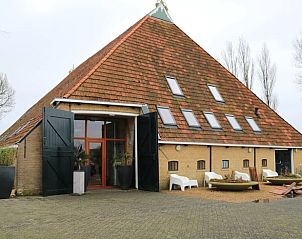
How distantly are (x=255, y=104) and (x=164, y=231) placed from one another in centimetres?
1782

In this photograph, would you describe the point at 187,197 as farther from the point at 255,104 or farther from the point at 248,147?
the point at 255,104

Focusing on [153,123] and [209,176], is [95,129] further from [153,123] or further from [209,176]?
[209,176]

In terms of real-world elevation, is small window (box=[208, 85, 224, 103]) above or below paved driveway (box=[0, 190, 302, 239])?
above

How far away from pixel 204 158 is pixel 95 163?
533 cm

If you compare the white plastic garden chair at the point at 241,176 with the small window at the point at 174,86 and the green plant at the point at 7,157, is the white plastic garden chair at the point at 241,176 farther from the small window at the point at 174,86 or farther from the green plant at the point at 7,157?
the green plant at the point at 7,157

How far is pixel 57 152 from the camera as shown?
587 inches

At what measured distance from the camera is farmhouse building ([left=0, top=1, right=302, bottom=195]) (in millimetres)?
14992

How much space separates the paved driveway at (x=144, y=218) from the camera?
7.98 metres

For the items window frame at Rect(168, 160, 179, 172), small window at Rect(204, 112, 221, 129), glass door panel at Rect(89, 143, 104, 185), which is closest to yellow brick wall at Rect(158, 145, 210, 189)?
window frame at Rect(168, 160, 179, 172)

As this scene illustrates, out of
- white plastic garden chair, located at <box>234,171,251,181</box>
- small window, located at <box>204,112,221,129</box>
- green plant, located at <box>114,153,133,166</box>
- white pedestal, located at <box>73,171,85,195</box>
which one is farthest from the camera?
small window, located at <box>204,112,221,129</box>

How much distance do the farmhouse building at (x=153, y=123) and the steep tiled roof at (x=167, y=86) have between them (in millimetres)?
64

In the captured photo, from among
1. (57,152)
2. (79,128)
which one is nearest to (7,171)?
(57,152)

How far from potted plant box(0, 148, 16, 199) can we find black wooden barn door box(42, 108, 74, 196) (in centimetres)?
112

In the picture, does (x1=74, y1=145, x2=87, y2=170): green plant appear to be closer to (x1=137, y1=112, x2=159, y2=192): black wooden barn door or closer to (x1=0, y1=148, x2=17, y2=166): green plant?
(x1=0, y1=148, x2=17, y2=166): green plant
